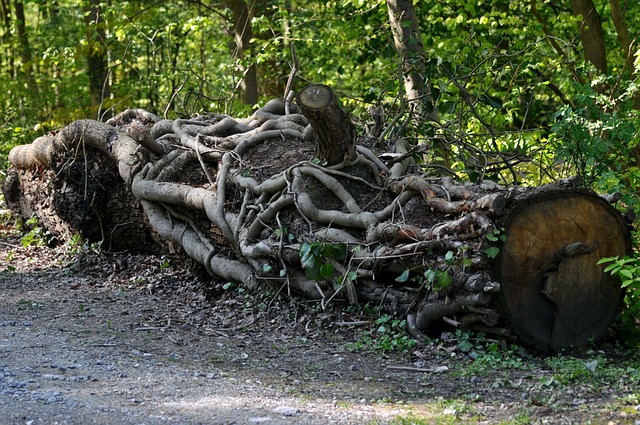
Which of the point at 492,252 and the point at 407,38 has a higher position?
the point at 407,38

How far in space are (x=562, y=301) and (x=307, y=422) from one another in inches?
103

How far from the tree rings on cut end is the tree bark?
195 centimetres

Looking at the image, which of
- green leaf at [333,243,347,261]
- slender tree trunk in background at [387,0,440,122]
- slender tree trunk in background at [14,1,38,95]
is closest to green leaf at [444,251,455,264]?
green leaf at [333,243,347,261]

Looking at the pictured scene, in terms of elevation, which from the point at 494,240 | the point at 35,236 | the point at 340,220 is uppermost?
the point at 340,220

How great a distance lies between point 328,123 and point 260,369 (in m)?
2.46

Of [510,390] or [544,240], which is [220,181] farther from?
[510,390]

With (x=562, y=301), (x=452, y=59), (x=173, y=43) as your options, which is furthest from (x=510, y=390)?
(x=173, y=43)

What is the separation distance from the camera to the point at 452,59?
8977mm

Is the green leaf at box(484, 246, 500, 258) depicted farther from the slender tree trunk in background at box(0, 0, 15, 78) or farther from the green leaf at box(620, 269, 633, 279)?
the slender tree trunk in background at box(0, 0, 15, 78)

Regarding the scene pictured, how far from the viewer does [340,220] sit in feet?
22.9

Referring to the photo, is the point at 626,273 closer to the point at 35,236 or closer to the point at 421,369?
the point at 421,369

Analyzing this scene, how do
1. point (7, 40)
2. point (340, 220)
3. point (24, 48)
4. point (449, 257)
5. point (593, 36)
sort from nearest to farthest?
point (449, 257) < point (340, 220) < point (593, 36) < point (24, 48) < point (7, 40)

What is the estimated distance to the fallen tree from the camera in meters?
5.98

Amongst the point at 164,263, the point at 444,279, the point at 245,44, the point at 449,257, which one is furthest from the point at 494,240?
the point at 245,44
